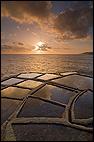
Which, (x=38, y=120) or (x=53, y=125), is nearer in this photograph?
(x=53, y=125)

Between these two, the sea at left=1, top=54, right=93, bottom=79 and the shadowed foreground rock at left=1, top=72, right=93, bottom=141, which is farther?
the sea at left=1, top=54, right=93, bottom=79

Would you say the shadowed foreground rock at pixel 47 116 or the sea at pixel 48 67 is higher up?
the sea at pixel 48 67

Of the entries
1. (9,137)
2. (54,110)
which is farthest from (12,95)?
(9,137)

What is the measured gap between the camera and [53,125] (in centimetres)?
684

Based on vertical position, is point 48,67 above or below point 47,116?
above

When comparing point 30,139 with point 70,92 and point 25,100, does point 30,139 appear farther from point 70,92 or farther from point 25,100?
point 70,92

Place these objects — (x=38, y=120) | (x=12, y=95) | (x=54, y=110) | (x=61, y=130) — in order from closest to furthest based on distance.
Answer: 1. (x=61, y=130)
2. (x=38, y=120)
3. (x=54, y=110)
4. (x=12, y=95)

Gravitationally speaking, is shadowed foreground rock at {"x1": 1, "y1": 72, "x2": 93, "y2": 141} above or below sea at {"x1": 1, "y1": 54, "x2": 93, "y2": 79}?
below

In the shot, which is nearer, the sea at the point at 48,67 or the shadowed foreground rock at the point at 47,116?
the shadowed foreground rock at the point at 47,116

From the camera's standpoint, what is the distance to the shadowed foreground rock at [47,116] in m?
6.20

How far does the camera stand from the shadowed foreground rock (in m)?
6.20

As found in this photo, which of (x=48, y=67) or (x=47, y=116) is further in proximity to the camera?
(x=48, y=67)

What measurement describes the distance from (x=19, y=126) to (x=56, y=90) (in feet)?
17.9

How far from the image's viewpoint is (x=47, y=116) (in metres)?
7.71
